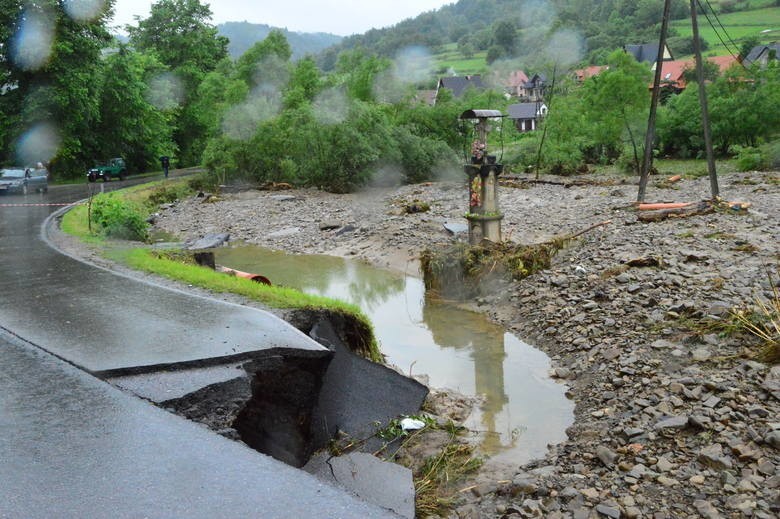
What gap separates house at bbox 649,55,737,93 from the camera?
173 ft

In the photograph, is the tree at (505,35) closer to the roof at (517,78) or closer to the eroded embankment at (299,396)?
the roof at (517,78)

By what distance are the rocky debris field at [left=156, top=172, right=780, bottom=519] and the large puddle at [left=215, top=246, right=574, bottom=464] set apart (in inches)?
12.6

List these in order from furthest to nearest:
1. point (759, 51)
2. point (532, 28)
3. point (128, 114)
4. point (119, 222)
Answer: point (532, 28)
point (759, 51)
point (128, 114)
point (119, 222)

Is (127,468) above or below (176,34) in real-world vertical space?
below

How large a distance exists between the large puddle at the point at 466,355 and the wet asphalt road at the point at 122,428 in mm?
2884

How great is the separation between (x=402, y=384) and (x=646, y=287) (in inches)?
218

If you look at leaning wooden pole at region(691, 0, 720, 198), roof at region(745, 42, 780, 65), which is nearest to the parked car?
leaning wooden pole at region(691, 0, 720, 198)

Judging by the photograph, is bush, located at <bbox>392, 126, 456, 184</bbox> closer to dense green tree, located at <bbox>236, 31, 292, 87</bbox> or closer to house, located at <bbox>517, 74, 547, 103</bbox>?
dense green tree, located at <bbox>236, 31, 292, 87</bbox>

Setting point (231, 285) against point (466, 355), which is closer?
point (231, 285)

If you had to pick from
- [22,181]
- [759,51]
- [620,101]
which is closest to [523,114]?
[759,51]

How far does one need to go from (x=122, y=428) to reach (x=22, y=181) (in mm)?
30340

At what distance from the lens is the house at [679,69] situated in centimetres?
5278

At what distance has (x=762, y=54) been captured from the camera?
5131 cm

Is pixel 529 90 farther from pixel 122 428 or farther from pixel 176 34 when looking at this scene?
pixel 122 428
